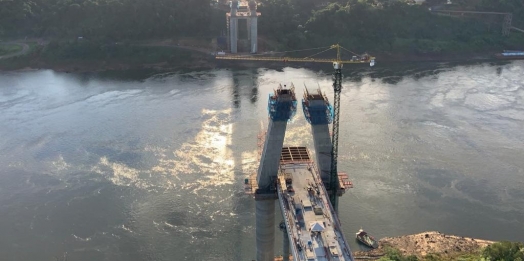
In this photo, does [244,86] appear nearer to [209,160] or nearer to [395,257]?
[209,160]

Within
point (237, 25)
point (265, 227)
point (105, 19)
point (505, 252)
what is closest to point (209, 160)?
point (265, 227)

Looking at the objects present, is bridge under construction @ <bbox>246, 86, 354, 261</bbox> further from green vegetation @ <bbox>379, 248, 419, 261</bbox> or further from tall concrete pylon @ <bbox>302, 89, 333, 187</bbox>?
green vegetation @ <bbox>379, 248, 419, 261</bbox>

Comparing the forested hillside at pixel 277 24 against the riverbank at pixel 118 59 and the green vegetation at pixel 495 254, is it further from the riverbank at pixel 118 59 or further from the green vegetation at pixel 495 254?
the green vegetation at pixel 495 254

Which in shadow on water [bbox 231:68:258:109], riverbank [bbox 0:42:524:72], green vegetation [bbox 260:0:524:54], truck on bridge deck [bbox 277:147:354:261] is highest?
green vegetation [bbox 260:0:524:54]

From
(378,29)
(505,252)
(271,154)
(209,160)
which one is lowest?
(505,252)

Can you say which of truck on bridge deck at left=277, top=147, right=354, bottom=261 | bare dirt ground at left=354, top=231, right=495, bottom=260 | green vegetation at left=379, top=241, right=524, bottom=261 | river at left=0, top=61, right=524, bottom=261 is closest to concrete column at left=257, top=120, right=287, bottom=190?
truck on bridge deck at left=277, top=147, right=354, bottom=261

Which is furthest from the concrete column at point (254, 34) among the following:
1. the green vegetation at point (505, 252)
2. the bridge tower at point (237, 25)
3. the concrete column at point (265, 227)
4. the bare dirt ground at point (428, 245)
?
the green vegetation at point (505, 252)

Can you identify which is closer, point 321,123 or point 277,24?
point 321,123
